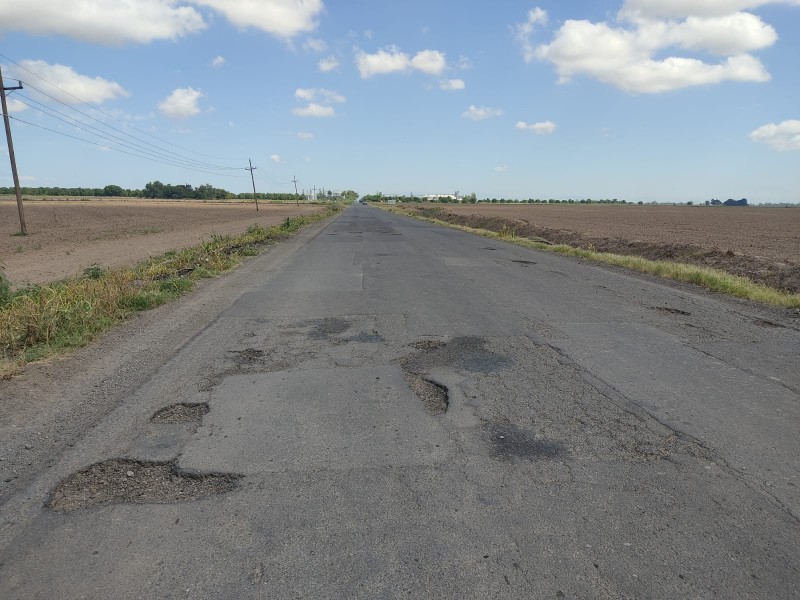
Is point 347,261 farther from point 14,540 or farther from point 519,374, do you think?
point 14,540

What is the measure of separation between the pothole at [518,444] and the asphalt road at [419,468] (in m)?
0.02

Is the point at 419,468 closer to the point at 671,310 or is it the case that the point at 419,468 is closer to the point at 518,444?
the point at 518,444

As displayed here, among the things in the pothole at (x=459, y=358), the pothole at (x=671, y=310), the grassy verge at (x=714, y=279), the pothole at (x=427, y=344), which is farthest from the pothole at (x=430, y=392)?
the grassy verge at (x=714, y=279)

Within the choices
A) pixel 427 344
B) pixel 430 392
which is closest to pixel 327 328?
pixel 427 344

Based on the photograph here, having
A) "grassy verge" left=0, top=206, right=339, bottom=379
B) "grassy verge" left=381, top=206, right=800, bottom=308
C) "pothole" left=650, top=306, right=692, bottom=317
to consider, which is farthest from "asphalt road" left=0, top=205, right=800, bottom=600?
"grassy verge" left=381, top=206, right=800, bottom=308

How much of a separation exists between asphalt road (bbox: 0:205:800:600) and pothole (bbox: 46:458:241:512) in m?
0.02

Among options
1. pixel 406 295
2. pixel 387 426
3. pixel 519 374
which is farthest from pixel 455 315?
pixel 387 426

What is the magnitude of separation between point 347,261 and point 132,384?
403 inches

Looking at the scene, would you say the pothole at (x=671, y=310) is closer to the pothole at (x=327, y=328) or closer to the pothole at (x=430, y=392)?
the pothole at (x=327, y=328)

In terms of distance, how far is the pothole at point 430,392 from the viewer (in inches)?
181

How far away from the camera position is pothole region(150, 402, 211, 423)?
170 inches

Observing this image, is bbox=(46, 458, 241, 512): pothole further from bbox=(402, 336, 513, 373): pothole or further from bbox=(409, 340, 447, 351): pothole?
bbox=(409, 340, 447, 351): pothole

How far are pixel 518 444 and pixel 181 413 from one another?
A: 278 cm

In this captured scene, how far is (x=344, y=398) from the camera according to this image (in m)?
4.77
